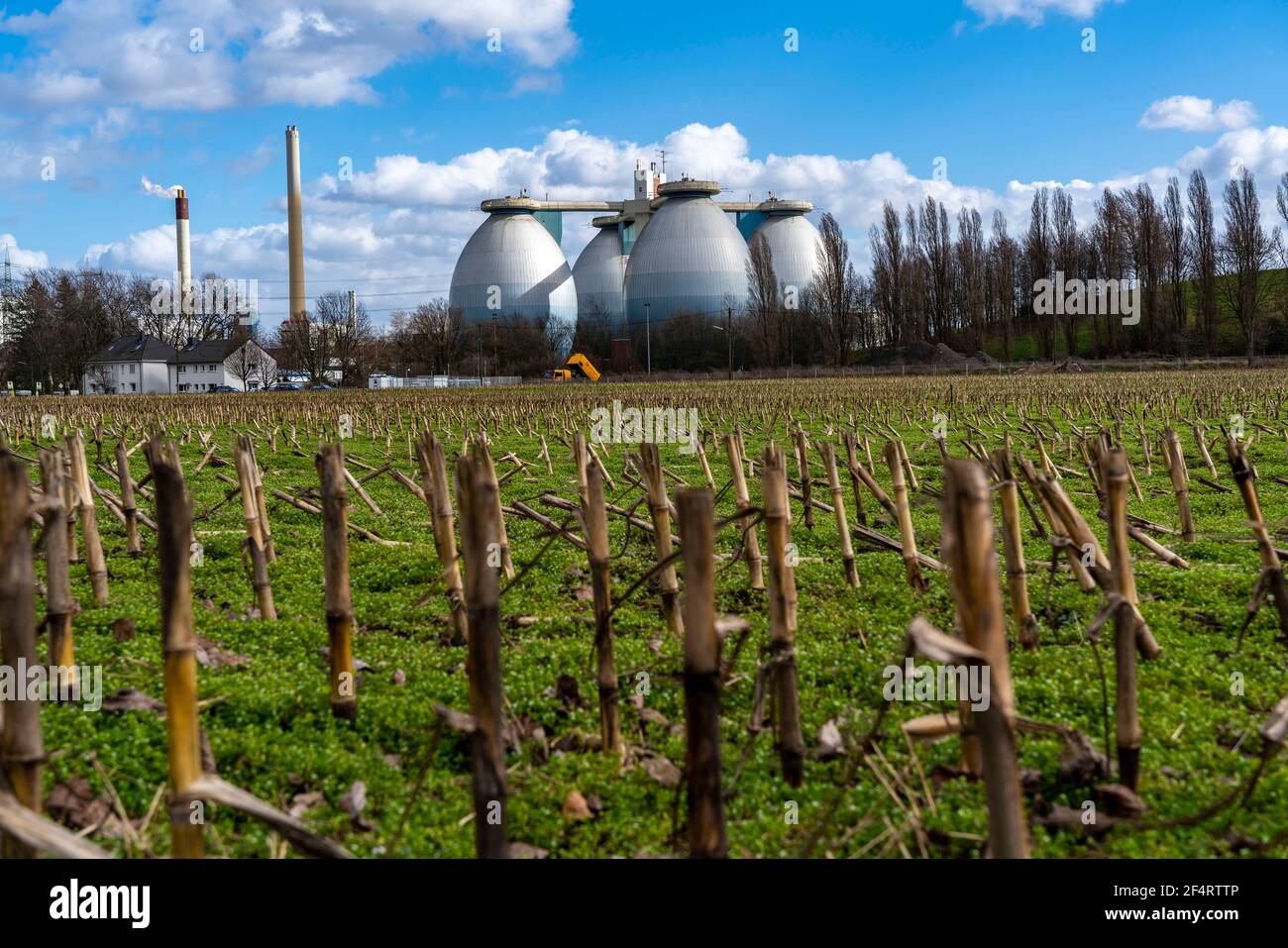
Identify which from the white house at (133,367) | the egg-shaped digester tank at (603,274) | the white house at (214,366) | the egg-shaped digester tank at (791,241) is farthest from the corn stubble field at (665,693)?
the egg-shaped digester tank at (603,274)

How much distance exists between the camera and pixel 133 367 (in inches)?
4198

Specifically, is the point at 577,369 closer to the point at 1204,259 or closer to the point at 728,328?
the point at 728,328

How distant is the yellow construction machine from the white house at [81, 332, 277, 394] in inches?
1103

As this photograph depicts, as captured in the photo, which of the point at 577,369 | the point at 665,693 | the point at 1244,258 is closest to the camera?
the point at 665,693

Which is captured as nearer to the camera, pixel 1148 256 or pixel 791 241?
pixel 1148 256

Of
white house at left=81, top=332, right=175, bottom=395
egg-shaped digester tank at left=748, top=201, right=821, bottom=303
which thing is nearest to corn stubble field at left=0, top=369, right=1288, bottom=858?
white house at left=81, top=332, right=175, bottom=395

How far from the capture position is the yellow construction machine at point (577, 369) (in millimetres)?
101762

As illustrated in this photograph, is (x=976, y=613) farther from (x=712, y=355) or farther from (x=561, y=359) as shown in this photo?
(x=561, y=359)

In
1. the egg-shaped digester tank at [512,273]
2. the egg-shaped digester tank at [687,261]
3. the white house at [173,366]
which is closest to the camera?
the white house at [173,366]

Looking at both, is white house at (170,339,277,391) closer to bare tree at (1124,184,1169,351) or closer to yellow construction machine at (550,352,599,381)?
yellow construction machine at (550,352,599,381)

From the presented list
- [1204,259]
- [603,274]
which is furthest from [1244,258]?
[603,274]

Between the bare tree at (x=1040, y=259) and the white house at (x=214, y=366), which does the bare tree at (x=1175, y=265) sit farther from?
the white house at (x=214, y=366)

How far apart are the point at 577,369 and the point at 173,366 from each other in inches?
1685
